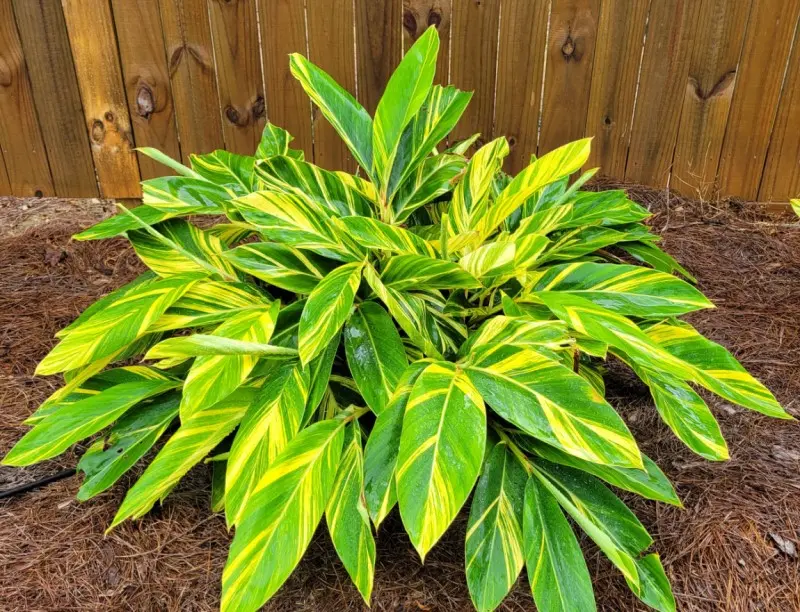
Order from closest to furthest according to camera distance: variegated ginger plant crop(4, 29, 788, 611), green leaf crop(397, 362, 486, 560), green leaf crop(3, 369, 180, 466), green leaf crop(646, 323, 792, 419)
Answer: green leaf crop(397, 362, 486, 560) < variegated ginger plant crop(4, 29, 788, 611) < green leaf crop(646, 323, 792, 419) < green leaf crop(3, 369, 180, 466)

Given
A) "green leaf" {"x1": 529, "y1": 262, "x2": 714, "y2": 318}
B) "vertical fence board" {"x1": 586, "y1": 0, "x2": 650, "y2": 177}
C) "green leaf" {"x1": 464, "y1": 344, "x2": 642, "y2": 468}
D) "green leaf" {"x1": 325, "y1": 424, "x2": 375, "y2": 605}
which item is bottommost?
"green leaf" {"x1": 325, "y1": 424, "x2": 375, "y2": 605}

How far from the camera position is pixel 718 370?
1287 mm

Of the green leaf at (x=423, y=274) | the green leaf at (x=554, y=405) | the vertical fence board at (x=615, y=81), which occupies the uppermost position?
the vertical fence board at (x=615, y=81)

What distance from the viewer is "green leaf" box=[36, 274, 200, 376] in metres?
1.25

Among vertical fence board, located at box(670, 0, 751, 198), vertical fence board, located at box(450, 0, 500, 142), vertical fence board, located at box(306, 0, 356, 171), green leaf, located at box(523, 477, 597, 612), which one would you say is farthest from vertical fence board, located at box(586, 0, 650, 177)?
green leaf, located at box(523, 477, 597, 612)

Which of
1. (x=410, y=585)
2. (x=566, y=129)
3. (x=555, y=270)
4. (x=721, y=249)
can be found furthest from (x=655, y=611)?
(x=566, y=129)

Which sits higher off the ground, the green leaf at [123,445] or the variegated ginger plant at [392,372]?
the variegated ginger plant at [392,372]

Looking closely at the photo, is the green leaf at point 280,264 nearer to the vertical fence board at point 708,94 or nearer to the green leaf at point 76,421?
the green leaf at point 76,421

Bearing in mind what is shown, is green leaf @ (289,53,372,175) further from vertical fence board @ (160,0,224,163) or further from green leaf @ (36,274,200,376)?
vertical fence board @ (160,0,224,163)

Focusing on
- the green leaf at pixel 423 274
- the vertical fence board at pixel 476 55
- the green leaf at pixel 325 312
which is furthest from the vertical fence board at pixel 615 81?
the green leaf at pixel 325 312

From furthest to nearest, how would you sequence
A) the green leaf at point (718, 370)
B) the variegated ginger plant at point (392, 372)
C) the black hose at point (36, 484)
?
the black hose at point (36, 484), the green leaf at point (718, 370), the variegated ginger plant at point (392, 372)

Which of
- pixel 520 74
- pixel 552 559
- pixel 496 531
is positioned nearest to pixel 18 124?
pixel 520 74

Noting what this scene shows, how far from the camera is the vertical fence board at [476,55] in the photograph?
2578 millimetres

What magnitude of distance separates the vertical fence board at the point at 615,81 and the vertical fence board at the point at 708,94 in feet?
0.81
